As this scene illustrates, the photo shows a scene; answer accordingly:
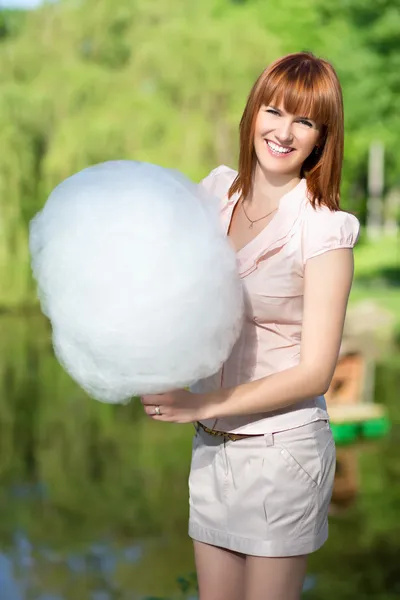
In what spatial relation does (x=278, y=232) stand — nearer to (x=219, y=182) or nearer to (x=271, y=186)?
(x=271, y=186)

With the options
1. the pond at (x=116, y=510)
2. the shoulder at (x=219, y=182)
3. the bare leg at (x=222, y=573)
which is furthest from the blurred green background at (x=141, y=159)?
the bare leg at (x=222, y=573)

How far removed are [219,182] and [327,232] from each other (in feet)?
1.00

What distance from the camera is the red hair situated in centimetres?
Answer: 164

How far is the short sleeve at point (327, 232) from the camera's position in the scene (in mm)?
1589

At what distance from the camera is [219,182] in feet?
5.99

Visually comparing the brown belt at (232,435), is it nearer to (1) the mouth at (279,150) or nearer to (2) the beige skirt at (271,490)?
(2) the beige skirt at (271,490)

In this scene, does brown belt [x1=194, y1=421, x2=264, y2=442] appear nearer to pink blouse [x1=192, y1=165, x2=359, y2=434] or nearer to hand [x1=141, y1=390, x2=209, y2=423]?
pink blouse [x1=192, y1=165, x2=359, y2=434]

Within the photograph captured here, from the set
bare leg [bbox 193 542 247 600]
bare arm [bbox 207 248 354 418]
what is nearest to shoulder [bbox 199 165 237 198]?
bare arm [bbox 207 248 354 418]

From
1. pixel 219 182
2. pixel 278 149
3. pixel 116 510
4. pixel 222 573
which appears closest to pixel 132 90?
pixel 116 510

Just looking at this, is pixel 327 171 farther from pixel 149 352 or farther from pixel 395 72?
pixel 395 72

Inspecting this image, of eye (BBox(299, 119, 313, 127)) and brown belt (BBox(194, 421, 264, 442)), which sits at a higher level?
eye (BBox(299, 119, 313, 127))

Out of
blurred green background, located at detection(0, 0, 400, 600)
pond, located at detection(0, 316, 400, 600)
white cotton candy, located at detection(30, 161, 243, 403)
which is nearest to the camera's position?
white cotton candy, located at detection(30, 161, 243, 403)

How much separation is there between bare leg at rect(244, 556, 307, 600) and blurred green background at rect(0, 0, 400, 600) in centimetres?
304

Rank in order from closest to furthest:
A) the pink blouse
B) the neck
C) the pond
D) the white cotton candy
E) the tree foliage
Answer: the white cotton candy, the pink blouse, the neck, the pond, the tree foliage
